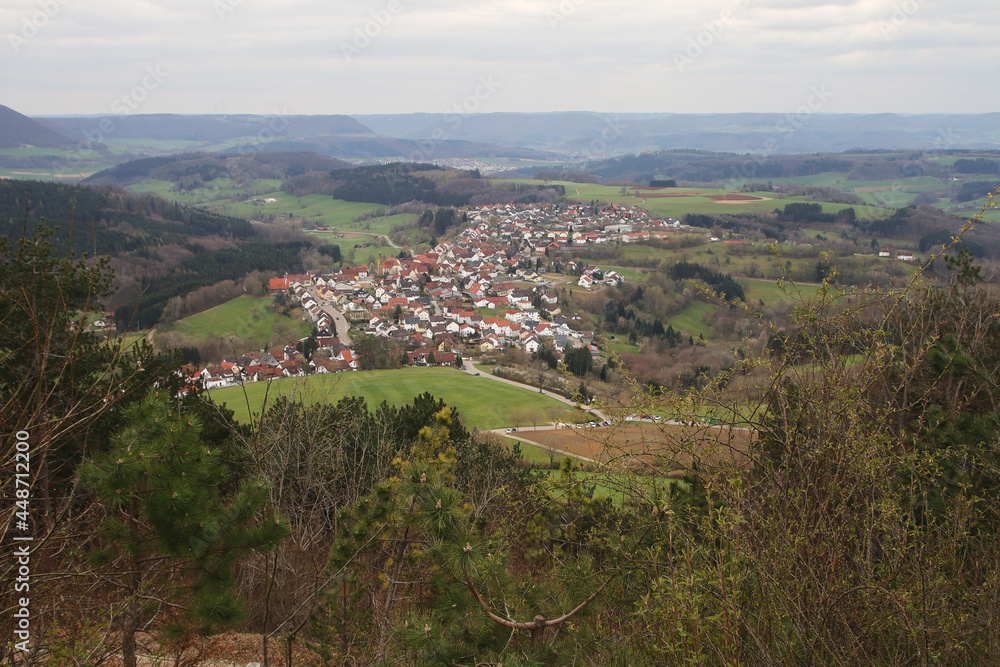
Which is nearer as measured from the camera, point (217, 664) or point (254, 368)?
point (217, 664)

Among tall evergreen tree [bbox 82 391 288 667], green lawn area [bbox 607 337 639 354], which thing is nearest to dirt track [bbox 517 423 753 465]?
tall evergreen tree [bbox 82 391 288 667]

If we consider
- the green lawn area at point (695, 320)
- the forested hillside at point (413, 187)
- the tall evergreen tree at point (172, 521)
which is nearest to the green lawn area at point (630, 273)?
the green lawn area at point (695, 320)

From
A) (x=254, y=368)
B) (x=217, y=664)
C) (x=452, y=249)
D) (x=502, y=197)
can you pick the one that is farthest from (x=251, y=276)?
(x=502, y=197)

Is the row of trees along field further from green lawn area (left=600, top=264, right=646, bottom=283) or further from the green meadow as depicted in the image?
green lawn area (left=600, top=264, right=646, bottom=283)

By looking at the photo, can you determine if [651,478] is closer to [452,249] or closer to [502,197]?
[452,249]

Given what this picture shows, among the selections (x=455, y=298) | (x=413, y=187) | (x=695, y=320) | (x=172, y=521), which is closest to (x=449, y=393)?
(x=172, y=521)
